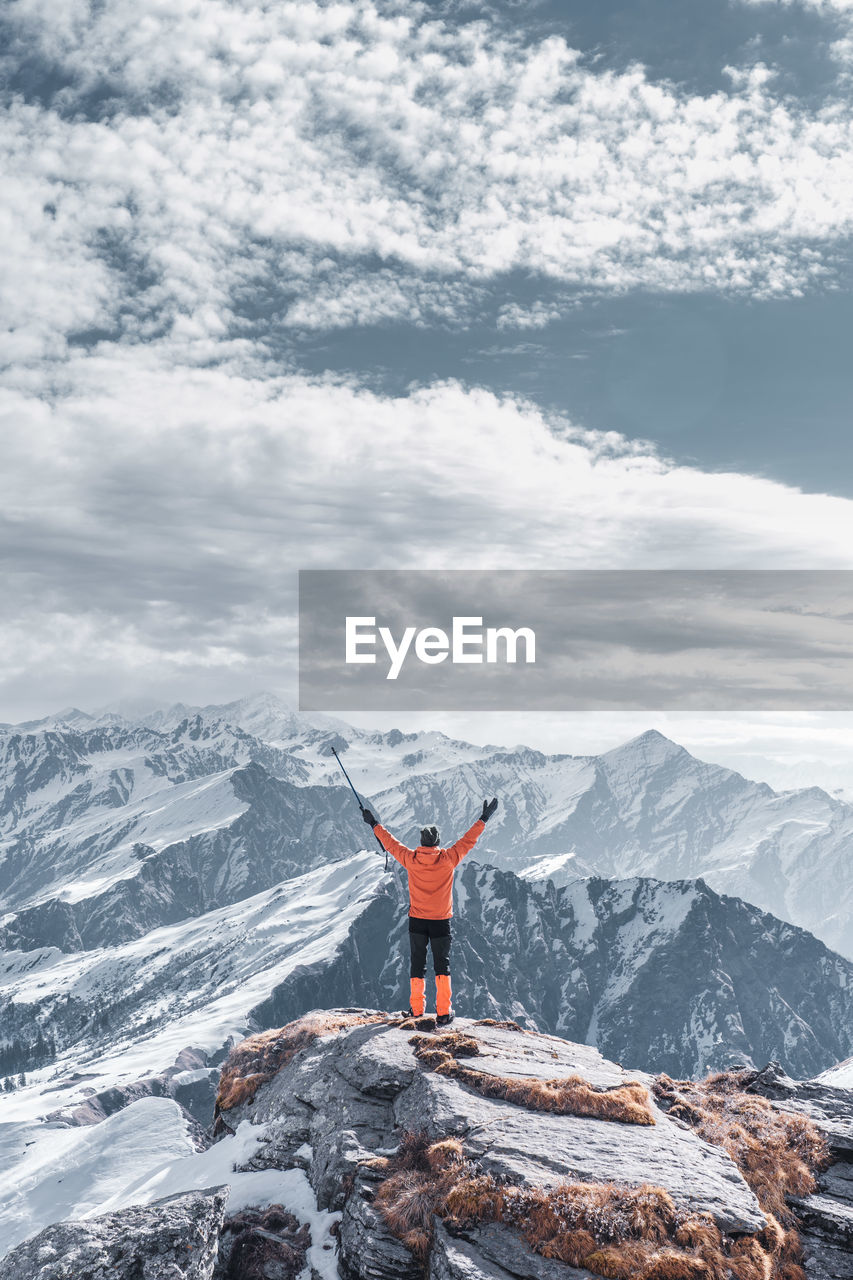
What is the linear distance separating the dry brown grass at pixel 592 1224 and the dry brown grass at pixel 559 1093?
3.41m

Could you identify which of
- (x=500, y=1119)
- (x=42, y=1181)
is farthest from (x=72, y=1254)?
(x=42, y=1181)

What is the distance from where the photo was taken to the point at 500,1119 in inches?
618

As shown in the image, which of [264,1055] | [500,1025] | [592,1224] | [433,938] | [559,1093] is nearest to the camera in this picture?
[592,1224]

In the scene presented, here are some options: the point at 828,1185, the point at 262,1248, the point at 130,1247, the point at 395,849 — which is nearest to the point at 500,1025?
the point at 395,849

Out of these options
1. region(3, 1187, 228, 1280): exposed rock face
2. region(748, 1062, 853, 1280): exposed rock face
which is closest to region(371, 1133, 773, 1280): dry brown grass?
region(748, 1062, 853, 1280): exposed rock face

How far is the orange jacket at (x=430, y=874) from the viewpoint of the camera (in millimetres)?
21266

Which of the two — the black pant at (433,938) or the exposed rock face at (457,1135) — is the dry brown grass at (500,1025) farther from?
the black pant at (433,938)

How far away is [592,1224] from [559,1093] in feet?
16.4

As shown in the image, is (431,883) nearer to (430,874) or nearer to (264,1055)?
(430,874)

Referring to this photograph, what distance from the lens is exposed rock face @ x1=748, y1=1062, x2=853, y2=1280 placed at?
41.8ft

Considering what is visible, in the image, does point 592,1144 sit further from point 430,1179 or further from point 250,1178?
point 250,1178

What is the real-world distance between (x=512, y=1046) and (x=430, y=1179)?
7.94 meters

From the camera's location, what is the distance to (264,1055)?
23562mm

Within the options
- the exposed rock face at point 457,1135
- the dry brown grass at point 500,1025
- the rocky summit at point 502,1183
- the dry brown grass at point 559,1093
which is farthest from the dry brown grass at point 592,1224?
the dry brown grass at point 500,1025
